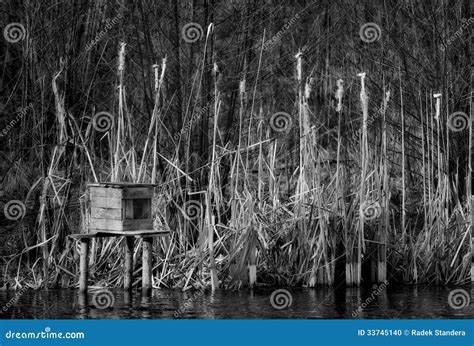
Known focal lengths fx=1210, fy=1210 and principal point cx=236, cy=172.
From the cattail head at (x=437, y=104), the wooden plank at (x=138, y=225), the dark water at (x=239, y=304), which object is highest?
the cattail head at (x=437, y=104)

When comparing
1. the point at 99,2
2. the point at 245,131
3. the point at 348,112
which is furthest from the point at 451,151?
the point at 99,2

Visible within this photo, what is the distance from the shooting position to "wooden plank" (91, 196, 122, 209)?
12.8m

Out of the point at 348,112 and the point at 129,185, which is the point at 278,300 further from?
the point at 348,112

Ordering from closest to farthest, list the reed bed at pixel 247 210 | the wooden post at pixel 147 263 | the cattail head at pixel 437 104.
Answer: the wooden post at pixel 147 263, the reed bed at pixel 247 210, the cattail head at pixel 437 104

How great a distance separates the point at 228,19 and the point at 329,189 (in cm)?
274

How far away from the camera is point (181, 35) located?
1474 centimetres

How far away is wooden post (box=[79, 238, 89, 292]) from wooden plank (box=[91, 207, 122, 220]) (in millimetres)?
413

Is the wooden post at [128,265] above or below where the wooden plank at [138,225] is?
below

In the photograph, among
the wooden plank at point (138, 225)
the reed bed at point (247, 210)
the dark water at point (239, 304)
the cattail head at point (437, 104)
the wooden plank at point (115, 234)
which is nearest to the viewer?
the dark water at point (239, 304)

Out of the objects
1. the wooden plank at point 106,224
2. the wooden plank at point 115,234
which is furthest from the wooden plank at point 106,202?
the wooden plank at point 115,234

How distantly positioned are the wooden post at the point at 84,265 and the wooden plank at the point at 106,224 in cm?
34

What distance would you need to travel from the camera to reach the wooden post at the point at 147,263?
1260 cm

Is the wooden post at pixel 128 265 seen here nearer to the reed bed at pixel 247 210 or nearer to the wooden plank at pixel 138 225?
the wooden plank at pixel 138 225

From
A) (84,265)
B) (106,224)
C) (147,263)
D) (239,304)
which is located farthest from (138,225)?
(239,304)
